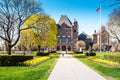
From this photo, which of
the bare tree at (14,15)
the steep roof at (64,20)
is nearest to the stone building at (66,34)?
the steep roof at (64,20)

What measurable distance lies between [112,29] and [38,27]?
102 ft

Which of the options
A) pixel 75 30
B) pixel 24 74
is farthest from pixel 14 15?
pixel 75 30

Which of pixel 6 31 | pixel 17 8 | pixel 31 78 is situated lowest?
pixel 31 78

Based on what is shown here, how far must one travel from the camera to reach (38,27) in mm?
41844

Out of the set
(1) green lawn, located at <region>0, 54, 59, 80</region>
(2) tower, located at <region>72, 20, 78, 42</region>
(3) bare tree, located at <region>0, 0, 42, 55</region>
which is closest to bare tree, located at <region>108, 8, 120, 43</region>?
(3) bare tree, located at <region>0, 0, 42, 55</region>

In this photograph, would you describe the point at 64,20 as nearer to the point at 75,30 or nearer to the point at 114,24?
the point at 75,30

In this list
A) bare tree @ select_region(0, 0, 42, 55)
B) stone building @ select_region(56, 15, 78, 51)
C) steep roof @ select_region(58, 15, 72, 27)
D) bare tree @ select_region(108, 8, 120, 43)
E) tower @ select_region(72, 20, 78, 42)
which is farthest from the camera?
steep roof @ select_region(58, 15, 72, 27)

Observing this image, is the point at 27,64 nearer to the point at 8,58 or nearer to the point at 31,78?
the point at 8,58

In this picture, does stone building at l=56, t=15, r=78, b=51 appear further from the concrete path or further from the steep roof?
the concrete path

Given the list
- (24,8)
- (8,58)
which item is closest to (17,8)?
(24,8)

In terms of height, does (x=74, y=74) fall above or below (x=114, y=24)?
below

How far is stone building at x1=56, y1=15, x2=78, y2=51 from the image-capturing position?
131 meters

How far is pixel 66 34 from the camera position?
437ft

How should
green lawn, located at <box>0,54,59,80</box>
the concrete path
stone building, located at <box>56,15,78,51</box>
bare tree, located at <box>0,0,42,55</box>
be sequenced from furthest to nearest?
→ stone building, located at <box>56,15,78,51</box>, bare tree, located at <box>0,0,42,55</box>, green lawn, located at <box>0,54,59,80</box>, the concrete path
